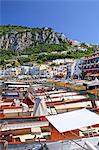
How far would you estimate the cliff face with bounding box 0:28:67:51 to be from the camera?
176250 millimetres

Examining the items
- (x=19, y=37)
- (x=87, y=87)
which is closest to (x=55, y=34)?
(x=19, y=37)

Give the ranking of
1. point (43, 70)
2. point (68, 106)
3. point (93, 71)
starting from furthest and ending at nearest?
point (43, 70)
point (93, 71)
point (68, 106)

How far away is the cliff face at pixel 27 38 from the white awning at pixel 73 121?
162521mm

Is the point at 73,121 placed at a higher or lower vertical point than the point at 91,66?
lower

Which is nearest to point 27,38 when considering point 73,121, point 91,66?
point 91,66

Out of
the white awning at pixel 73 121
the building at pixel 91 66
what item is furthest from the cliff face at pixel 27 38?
the white awning at pixel 73 121

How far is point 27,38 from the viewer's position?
17850 cm

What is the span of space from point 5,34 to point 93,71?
444 feet

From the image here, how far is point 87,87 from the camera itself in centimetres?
3155

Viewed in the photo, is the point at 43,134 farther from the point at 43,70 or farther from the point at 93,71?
the point at 43,70

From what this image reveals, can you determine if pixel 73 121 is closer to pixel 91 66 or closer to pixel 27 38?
pixel 91 66

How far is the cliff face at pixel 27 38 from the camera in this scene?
578 feet

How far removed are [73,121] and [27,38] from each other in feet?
556

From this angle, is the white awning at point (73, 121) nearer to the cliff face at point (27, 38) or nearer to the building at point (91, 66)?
the building at point (91, 66)
